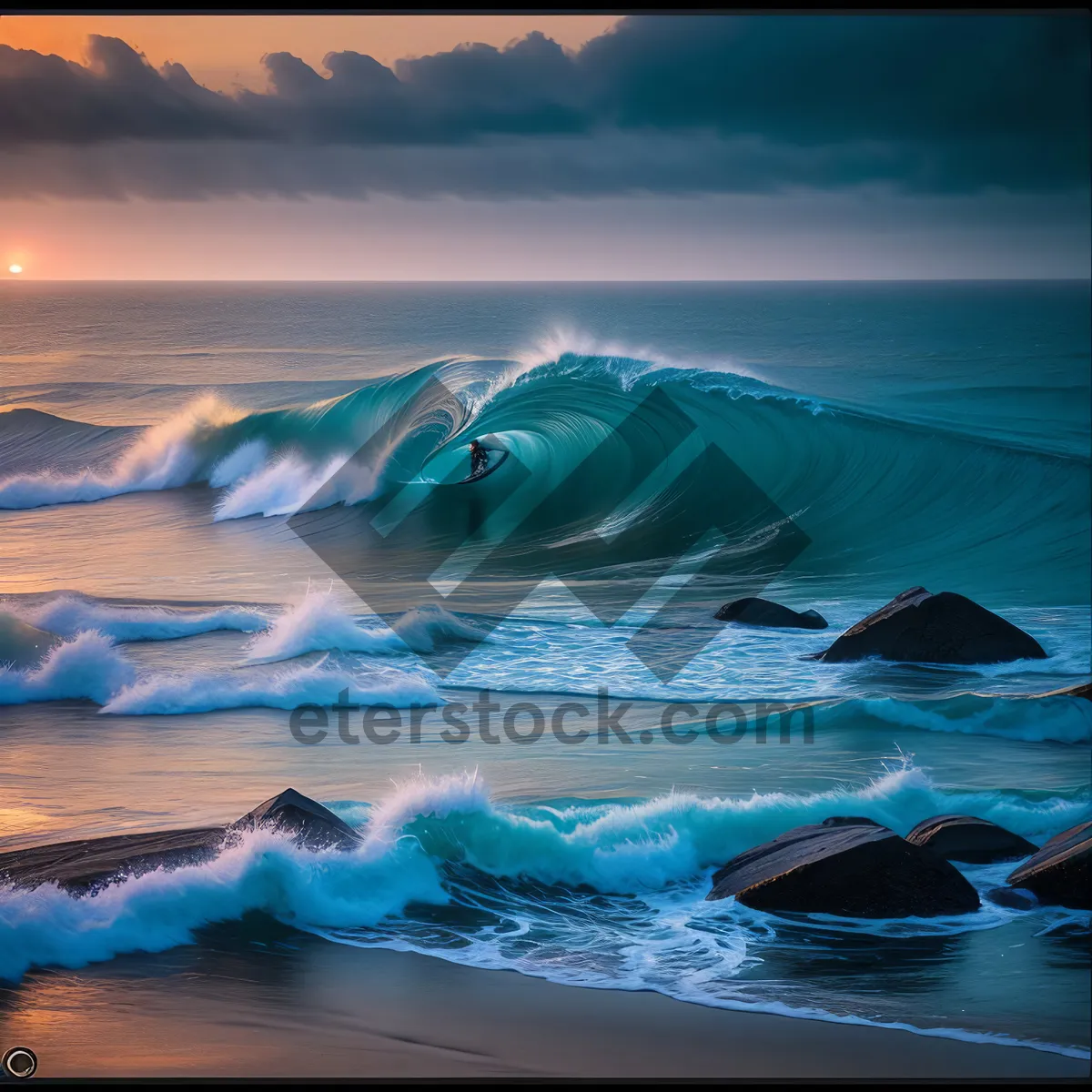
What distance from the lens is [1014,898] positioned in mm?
3162

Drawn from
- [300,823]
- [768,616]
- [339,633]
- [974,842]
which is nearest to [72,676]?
[339,633]

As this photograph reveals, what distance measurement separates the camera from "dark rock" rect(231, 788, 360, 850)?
11.0ft

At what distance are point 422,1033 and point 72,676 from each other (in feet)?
9.24

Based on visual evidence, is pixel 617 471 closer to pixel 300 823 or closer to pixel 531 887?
pixel 531 887

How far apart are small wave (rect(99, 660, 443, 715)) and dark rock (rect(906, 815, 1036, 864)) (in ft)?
6.96

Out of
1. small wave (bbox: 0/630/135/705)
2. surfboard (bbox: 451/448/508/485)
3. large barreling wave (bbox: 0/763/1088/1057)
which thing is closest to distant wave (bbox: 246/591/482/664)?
small wave (bbox: 0/630/135/705)

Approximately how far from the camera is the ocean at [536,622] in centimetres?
314

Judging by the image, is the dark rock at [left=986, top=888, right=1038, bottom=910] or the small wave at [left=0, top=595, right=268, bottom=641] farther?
the small wave at [left=0, top=595, right=268, bottom=641]

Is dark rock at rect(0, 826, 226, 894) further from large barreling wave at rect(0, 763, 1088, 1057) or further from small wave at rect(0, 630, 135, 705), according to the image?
small wave at rect(0, 630, 135, 705)

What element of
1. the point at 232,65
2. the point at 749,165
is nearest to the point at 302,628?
the point at 232,65

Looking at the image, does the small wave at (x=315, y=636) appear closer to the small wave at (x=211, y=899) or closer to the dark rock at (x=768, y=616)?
the dark rock at (x=768, y=616)

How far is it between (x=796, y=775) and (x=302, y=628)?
7.84ft

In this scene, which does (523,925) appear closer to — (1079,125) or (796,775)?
(796,775)

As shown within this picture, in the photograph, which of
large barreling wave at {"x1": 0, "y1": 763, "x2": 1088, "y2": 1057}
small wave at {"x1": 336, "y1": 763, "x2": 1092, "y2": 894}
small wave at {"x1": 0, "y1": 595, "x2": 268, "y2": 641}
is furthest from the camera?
small wave at {"x1": 0, "y1": 595, "x2": 268, "y2": 641}
